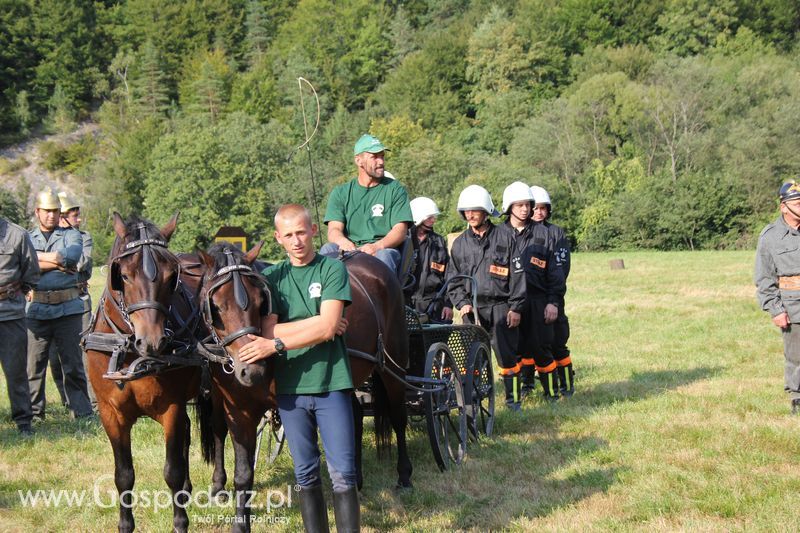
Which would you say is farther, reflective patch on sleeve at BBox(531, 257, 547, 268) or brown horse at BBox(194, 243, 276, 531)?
reflective patch on sleeve at BBox(531, 257, 547, 268)

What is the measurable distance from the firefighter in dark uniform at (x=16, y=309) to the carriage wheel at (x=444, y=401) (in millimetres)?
4202

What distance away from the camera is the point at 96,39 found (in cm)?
11819

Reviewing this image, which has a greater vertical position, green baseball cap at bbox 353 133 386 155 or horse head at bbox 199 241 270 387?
green baseball cap at bbox 353 133 386 155

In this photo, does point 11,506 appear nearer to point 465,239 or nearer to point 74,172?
point 465,239

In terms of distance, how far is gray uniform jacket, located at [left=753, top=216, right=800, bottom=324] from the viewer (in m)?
7.96

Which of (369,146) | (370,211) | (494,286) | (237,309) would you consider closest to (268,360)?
(237,309)

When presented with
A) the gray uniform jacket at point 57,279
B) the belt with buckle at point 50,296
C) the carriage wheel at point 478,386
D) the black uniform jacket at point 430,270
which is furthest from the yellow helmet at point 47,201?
the carriage wheel at point 478,386

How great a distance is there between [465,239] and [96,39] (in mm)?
121314

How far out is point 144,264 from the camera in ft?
16.0

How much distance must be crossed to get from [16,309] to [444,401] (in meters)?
4.46

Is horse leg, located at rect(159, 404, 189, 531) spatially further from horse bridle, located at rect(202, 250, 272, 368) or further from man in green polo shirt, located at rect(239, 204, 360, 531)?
man in green polo shirt, located at rect(239, 204, 360, 531)

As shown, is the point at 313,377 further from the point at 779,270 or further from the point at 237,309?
the point at 779,270

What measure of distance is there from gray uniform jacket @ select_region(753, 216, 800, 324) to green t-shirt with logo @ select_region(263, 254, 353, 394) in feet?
17.3

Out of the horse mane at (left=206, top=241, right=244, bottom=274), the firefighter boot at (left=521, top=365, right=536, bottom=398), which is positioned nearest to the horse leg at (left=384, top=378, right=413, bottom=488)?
the horse mane at (left=206, top=241, right=244, bottom=274)
